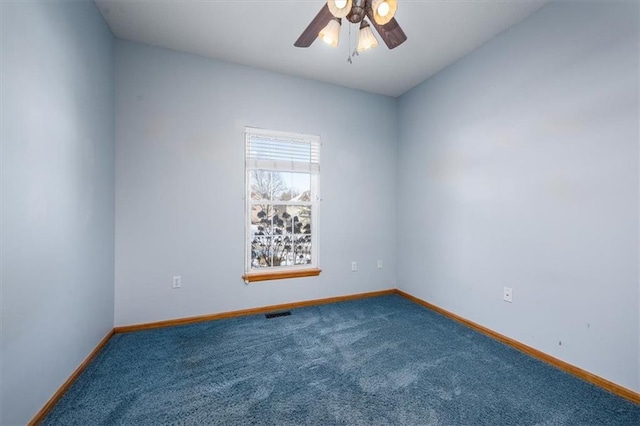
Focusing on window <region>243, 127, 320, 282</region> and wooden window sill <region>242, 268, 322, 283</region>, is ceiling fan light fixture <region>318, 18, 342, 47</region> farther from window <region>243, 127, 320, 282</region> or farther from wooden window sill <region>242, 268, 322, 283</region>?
wooden window sill <region>242, 268, 322, 283</region>

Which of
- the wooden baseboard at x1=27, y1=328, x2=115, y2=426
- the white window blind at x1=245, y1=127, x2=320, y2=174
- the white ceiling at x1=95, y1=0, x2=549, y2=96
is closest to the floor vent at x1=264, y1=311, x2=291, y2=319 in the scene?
the wooden baseboard at x1=27, y1=328, x2=115, y2=426

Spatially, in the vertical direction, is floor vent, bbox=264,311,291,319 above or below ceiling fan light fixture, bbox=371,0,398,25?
below

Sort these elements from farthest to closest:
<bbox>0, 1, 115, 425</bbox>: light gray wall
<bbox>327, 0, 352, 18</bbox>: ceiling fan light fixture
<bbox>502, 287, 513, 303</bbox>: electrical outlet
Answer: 1. <bbox>502, 287, 513, 303</bbox>: electrical outlet
2. <bbox>327, 0, 352, 18</bbox>: ceiling fan light fixture
3. <bbox>0, 1, 115, 425</bbox>: light gray wall

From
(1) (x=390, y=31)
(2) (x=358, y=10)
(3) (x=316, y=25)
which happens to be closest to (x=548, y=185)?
(1) (x=390, y=31)

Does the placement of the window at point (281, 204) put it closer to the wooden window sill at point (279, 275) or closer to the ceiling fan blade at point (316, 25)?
the wooden window sill at point (279, 275)

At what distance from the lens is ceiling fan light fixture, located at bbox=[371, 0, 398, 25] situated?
50.6 inches

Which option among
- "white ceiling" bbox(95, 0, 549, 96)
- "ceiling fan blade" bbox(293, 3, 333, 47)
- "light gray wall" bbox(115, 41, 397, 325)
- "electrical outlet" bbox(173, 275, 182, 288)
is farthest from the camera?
"electrical outlet" bbox(173, 275, 182, 288)

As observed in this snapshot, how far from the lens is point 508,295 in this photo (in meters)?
2.29

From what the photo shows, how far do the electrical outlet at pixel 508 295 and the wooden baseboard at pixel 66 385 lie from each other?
3340 mm

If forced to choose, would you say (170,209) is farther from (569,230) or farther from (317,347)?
(569,230)

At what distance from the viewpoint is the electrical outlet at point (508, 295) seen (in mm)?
2270

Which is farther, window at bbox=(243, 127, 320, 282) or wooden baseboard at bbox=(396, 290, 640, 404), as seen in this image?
window at bbox=(243, 127, 320, 282)

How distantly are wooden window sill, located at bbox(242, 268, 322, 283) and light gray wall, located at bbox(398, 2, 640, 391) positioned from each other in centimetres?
147

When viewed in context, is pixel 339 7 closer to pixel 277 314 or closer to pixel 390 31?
pixel 390 31
